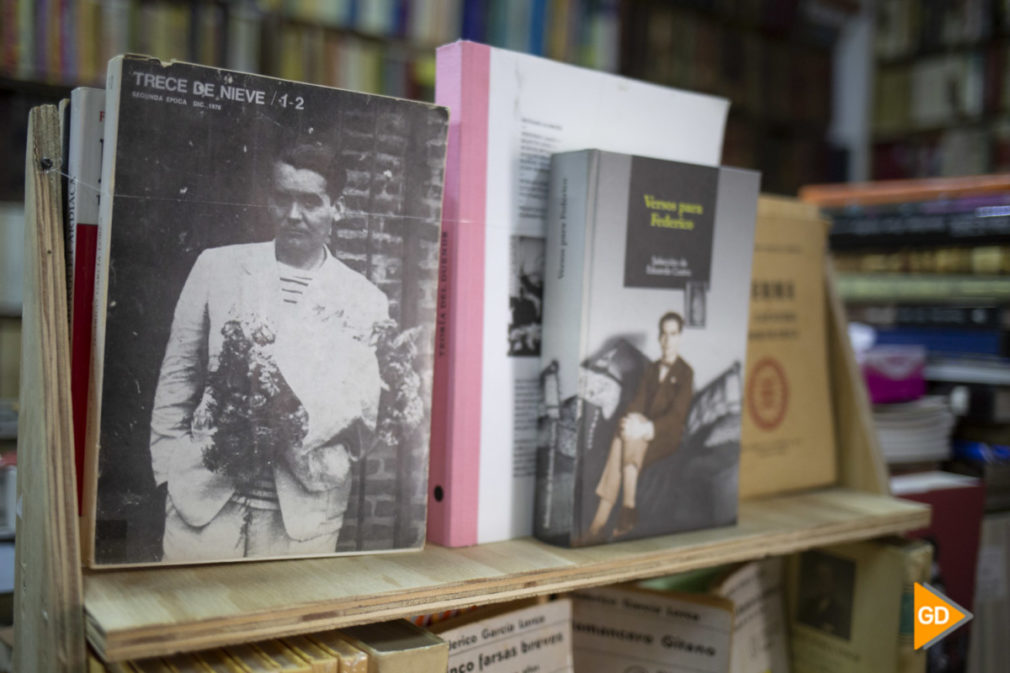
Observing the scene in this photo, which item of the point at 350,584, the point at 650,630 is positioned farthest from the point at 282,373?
the point at 650,630

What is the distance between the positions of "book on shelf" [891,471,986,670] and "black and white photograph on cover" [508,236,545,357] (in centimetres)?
67

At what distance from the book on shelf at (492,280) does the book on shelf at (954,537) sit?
67cm

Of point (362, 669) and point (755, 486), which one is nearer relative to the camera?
point (362, 669)

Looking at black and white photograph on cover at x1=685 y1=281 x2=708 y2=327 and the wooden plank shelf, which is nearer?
the wooden plank shelf

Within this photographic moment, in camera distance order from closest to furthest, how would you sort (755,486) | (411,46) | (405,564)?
(405,564), (755,486), (411,46)

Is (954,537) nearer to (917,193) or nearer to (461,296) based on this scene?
(917,193)

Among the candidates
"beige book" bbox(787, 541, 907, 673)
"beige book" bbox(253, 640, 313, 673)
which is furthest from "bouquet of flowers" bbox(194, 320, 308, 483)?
"beige book" bbox(787, 541, 907, 673)

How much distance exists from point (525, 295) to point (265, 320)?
237mm

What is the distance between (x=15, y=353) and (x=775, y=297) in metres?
2.01

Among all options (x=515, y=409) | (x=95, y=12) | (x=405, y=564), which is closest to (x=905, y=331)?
(x=515, y=409)

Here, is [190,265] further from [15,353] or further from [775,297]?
[15,353]

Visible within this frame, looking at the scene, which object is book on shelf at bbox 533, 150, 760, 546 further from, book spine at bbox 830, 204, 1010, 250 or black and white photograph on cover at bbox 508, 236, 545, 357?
book spine at bbox 830, 204, 1010, 250

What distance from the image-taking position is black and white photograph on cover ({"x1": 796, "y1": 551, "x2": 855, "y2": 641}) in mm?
1036

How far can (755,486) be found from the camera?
0.99m
